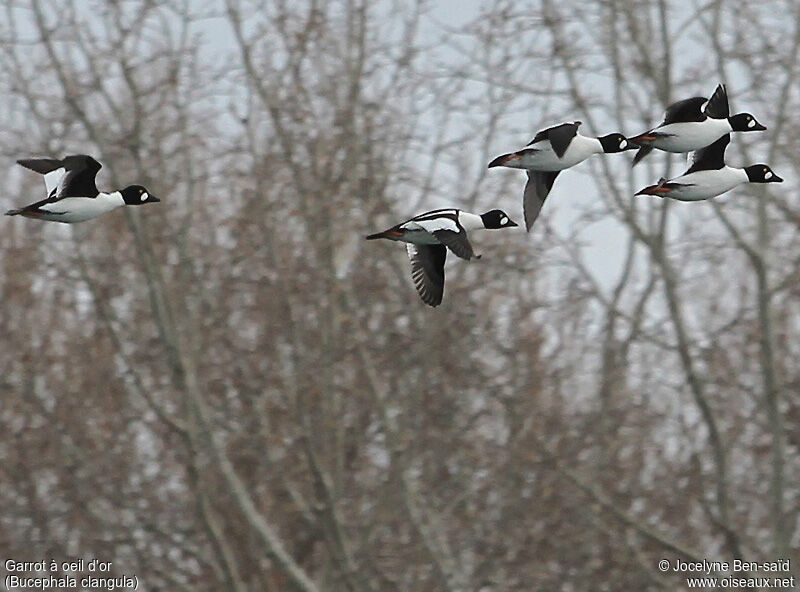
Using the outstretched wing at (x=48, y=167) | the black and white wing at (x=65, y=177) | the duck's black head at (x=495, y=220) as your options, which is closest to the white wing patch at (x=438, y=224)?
the duck's black head at (x=495, y=220)

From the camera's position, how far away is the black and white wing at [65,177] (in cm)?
886

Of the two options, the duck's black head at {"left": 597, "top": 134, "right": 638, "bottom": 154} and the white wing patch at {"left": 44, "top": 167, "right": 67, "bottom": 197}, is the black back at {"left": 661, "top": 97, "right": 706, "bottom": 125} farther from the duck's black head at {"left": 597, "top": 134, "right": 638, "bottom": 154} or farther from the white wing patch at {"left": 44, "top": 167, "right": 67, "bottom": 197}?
the white wing patch at {"left": 44, "top": 167, "right": 67, "bottom": 197}

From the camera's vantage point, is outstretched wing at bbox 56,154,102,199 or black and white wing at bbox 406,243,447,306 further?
black and white wing at bbox 406,243,447,306

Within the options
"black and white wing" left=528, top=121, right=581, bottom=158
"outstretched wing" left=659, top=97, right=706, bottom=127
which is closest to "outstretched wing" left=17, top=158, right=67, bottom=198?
"black and white wing" left=528, top=121, right=581, bottom=158

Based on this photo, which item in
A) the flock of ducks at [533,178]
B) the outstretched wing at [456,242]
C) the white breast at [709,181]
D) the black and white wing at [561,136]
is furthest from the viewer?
the white breast at [709,181]

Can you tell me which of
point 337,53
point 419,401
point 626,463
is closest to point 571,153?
point 419,401

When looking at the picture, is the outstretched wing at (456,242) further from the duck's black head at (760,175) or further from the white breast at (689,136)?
the duck's black head at (760,175)

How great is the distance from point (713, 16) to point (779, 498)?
183 inches

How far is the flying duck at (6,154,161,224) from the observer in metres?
8.81

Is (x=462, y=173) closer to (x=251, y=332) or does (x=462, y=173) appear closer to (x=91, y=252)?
(x=251, y=332)

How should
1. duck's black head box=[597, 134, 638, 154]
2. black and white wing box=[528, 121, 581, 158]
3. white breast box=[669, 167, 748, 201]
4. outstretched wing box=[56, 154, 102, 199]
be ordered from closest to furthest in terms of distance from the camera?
outstretched wing box=[56, 154, 102, 199]
black and white wing box=[528, 121, 581, 158]
white breast box=[669, 167, 748, 201]
duck's black head box=[597, 134, 638, 154]

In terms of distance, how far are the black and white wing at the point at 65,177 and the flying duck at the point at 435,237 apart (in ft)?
4.98

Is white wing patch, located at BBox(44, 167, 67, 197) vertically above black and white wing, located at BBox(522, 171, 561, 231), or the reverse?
white wing patch, located at BBox(44, 167, 67, 197)

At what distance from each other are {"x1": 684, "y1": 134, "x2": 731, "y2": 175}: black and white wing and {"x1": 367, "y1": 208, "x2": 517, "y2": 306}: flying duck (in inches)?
48.3
